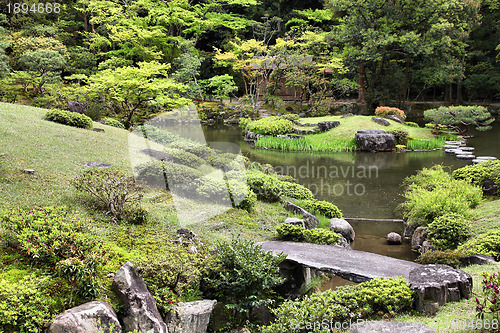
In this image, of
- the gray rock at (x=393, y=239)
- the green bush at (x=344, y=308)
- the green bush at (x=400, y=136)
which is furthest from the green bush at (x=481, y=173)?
Result: the green bush at (x=400, y=136)

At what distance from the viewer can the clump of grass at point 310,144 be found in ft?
55.4

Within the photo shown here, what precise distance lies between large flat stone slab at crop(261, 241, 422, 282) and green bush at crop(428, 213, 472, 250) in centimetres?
112

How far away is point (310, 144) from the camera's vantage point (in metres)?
17.2

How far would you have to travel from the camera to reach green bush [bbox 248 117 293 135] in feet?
62.5

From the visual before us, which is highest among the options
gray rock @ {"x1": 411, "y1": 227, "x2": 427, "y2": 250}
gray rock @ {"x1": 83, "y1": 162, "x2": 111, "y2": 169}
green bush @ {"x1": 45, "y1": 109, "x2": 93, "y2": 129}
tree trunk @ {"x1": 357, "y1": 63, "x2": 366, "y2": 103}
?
tree trunk @ {"x1": 357, "y1": 63, "x2": 366, "y2": 103}

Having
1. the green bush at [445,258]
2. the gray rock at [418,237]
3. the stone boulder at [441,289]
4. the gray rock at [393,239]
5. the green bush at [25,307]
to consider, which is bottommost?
the gray rock at [393,239]

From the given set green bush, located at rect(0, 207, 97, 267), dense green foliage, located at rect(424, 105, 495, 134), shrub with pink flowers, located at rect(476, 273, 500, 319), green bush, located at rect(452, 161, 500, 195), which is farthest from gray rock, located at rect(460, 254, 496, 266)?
dense green foliage, located at rect(424, 105, 495, 134)

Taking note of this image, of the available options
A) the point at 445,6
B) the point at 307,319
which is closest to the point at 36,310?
the point at 307,319

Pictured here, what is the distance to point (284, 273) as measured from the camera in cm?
504

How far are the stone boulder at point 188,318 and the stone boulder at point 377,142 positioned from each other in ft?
46.5

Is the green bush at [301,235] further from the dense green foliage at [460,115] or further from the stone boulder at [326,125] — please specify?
the dense green foliage at [460,115]

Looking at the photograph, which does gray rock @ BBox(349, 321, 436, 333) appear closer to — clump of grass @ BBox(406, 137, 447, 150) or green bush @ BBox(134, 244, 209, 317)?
green bush @ BBox(134, 244, 209, 317)

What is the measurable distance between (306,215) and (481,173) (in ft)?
16.0

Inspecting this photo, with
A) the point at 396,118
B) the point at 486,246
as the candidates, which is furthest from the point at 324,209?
the point at 396,118
